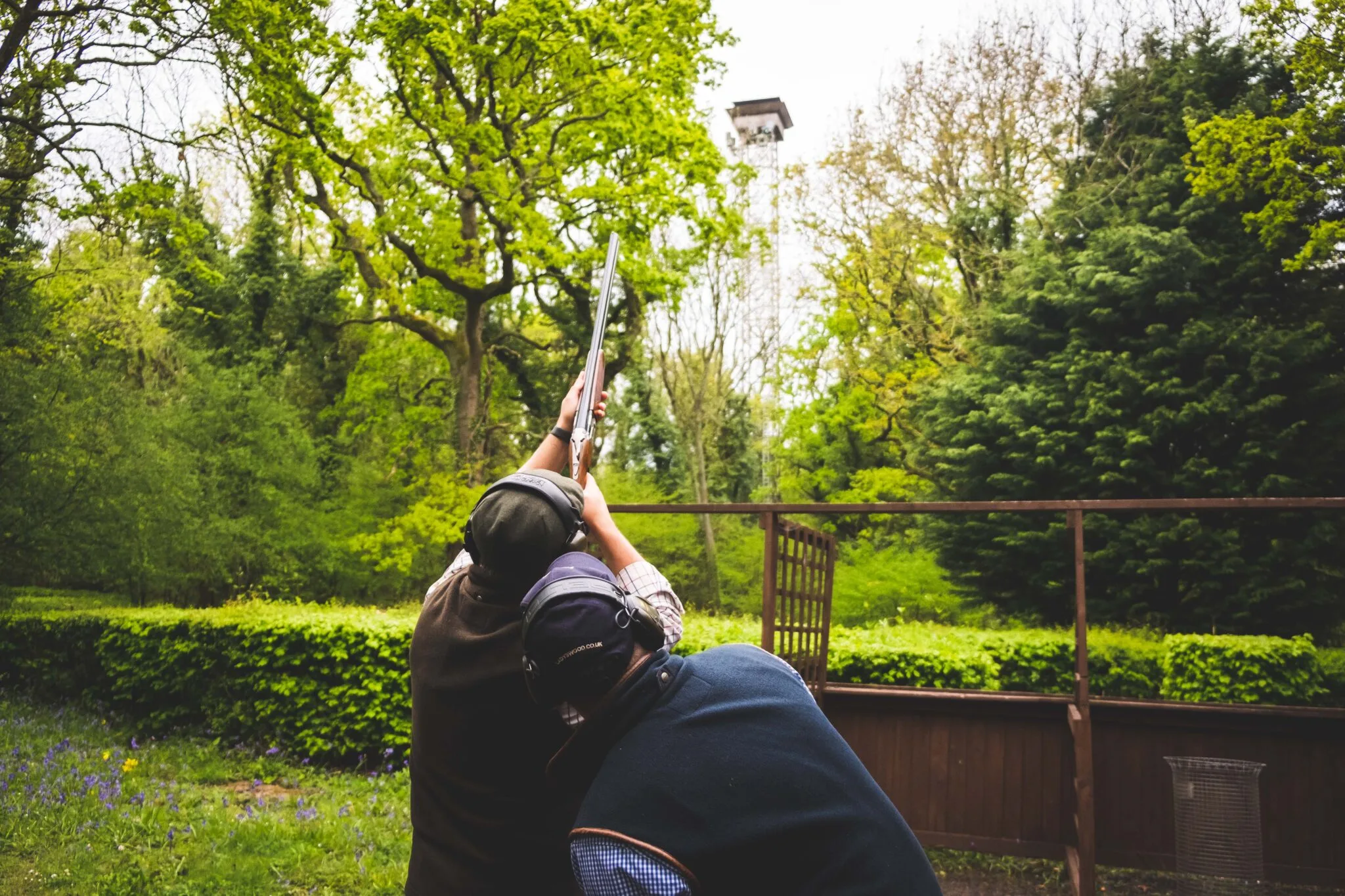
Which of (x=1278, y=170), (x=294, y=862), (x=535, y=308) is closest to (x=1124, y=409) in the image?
(x=1278, y=170)

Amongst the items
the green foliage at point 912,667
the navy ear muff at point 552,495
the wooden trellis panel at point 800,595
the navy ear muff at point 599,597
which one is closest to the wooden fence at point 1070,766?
the green foliage at point 912,667

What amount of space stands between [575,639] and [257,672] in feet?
27.8

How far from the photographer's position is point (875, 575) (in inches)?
635

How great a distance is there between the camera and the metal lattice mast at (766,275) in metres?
22.4

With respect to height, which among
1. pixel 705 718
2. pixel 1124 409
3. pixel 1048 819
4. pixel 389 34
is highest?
pixel 389 34

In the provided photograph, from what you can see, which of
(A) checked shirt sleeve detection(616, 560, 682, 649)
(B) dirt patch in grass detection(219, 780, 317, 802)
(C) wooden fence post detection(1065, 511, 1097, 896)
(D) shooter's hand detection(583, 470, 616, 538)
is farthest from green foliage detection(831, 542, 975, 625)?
(A) checked shirt sleeve detection(616, 560, 682, 649)

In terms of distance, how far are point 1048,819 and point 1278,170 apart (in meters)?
8.53

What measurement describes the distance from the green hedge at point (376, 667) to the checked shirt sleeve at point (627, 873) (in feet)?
20.7

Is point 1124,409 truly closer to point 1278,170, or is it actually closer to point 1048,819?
point 1278,170

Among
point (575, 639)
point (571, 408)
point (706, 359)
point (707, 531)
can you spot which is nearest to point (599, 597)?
point (575, 639)

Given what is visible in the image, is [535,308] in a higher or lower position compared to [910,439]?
higher

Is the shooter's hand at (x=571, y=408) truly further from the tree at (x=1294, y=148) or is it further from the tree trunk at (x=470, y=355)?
the tree trunk at (x=470, y=355)

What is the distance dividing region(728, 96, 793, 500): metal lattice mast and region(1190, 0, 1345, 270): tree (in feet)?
30.5

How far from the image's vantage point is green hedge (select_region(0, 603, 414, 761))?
27.3 feet
